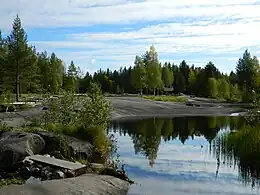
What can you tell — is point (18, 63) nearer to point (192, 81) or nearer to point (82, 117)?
point (82, 117)

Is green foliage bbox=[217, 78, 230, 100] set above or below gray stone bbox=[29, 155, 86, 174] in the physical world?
above

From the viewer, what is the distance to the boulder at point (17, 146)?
745 inches

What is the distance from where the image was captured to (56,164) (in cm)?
1811

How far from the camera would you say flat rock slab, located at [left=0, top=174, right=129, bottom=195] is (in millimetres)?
14680

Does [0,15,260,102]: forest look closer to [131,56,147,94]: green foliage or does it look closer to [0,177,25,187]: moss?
[131,56,147,94]: green foliage

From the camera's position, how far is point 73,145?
883 inches

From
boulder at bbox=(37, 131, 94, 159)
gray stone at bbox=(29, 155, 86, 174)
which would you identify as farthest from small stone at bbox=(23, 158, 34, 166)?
boulder at bbox=(37, 131, 94, 159)

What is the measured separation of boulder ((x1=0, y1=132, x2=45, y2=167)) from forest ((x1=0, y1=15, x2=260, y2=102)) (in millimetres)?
42839

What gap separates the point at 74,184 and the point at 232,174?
8.57 m

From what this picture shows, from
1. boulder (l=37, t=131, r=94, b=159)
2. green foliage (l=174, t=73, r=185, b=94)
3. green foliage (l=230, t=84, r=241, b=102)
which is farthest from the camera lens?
green foliage (l=174, t=73, r=185, b=94)

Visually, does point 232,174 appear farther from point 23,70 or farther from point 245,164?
point 23,70

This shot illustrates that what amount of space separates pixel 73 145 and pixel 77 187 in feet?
22.1

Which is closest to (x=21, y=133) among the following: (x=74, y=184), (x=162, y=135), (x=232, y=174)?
(x=74, y=184)

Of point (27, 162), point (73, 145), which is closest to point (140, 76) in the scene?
point (73, 145)
